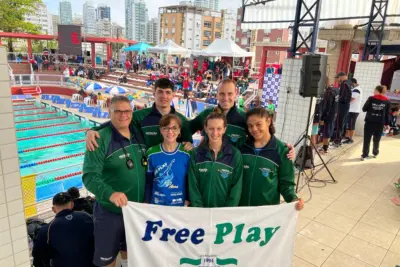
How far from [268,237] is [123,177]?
138cm

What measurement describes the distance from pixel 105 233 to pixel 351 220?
11.8 feet

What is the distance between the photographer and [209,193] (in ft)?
8.48

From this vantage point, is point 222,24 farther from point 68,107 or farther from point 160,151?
point 160,151

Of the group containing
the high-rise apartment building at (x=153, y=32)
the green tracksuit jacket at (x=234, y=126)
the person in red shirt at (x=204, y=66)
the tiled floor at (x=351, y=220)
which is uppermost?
the high-rise apartment building at (x=153, y=32)

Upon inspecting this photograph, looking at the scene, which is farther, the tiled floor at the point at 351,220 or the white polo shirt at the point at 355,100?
the white polo shirt at the point at 355,100

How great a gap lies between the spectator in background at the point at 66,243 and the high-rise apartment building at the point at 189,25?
220 feet

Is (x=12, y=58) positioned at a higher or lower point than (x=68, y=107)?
higher

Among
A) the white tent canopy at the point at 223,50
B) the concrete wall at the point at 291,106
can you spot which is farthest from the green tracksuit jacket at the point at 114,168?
the white tent canopy at the point at 223,50

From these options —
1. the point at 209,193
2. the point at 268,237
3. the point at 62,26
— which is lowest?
the point at 268,237

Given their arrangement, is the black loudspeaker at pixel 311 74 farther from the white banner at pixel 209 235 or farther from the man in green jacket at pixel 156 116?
the white banner at pixel 209 235

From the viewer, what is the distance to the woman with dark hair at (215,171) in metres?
2.54

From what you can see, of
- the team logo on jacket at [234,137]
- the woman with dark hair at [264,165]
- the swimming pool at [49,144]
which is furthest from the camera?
the swimming pool at [49,144]

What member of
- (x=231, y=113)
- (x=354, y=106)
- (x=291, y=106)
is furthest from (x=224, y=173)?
(x=354, y=106)

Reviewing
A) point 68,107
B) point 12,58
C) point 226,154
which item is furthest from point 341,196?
point 12,58
